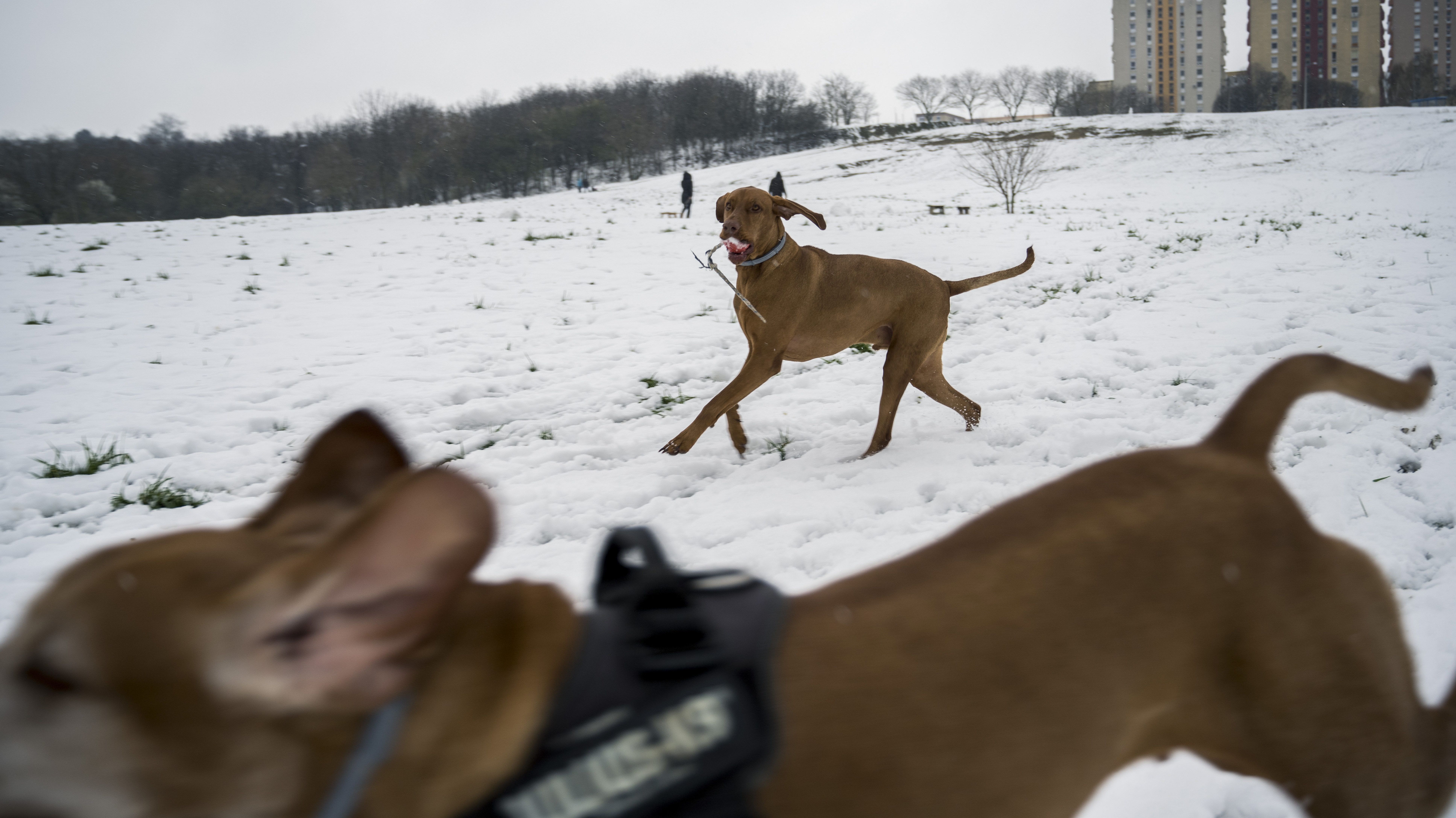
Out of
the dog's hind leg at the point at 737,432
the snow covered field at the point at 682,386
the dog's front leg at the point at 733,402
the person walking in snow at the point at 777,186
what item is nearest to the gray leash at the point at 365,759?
the snow covered field at the point at 682,386

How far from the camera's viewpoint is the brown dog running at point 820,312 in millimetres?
4848

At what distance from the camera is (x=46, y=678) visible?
85 cm

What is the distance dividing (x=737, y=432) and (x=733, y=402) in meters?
0.24

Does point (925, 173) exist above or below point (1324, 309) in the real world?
above

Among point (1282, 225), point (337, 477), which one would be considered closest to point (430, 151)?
point (1282, 225)

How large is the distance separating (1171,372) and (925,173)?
44.5 meters

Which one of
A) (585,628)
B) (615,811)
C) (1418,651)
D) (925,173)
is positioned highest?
(925,173)

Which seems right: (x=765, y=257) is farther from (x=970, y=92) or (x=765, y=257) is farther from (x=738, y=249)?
(x=970, y=92)

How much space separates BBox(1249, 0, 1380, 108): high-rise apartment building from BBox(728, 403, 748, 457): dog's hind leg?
406 feet

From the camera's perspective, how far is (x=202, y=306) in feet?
30.2

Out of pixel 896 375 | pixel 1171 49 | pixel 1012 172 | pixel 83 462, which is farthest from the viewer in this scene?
pixel 1171 49

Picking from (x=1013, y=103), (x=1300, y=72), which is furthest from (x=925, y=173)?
(x=1300, y=72)

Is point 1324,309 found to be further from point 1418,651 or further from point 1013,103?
point 1013,103

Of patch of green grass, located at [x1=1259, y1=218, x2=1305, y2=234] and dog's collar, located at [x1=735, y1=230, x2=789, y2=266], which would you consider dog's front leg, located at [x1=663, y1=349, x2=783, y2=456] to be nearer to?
dog's collar, located at [x1=735, y1=230, x2=789, y2=266]
